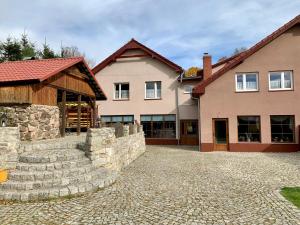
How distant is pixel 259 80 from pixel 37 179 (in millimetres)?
14987

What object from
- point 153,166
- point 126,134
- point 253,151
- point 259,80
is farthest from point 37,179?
point 259,80

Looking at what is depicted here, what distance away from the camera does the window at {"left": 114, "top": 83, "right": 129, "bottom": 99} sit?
23.6 metres

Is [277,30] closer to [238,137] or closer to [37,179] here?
[238,137]

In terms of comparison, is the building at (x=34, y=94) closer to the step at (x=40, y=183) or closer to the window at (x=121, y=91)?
the step at (x=40, y=183)

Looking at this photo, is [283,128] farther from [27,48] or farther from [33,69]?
[27,48]

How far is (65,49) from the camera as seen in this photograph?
48.1 meters

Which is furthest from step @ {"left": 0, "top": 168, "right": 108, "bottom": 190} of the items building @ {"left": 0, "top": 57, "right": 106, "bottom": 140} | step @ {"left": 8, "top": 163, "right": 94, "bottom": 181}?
building @ {"left": 0, "top": 57, "right": 106, "bottom": 140}

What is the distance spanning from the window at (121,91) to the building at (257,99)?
8201 mm

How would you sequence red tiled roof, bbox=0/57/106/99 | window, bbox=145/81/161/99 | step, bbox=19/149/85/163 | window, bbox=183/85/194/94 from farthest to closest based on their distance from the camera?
window, bbox=145/81/161/99
window, bbox=183/85/194/94
red tiled roof, bbox=0/57/106/99
step, bbox=19/149/85/163

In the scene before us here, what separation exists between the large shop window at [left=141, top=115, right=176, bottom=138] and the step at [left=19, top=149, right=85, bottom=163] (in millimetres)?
13828

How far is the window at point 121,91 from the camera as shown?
23.6 meters

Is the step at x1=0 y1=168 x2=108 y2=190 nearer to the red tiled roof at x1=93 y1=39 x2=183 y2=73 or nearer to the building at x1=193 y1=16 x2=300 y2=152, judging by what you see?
the building at x1=193 y1=16 x2=300 y2=152

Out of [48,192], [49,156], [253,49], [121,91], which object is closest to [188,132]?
[121,91]

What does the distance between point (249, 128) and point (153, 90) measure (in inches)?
370
